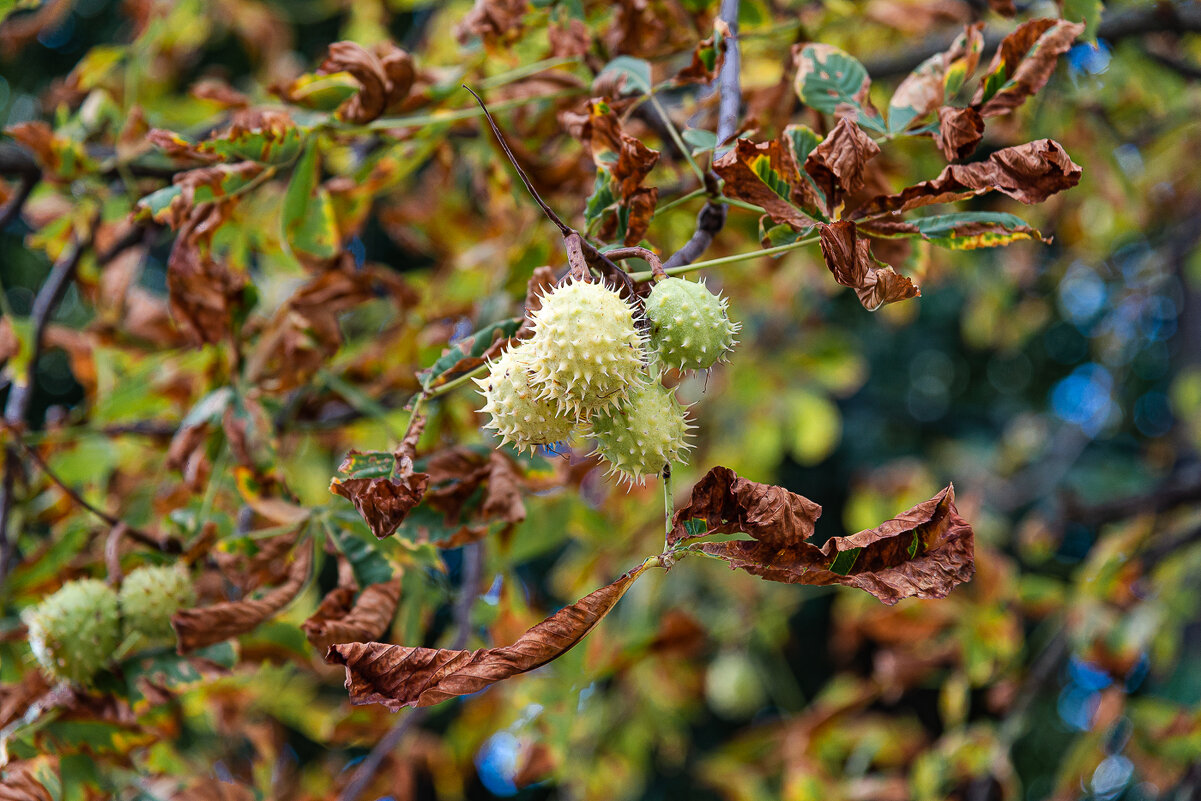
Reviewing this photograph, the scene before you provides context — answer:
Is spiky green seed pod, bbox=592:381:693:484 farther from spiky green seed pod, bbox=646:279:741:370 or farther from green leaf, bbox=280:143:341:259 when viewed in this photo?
green leaf, bbox=280:143:341:259

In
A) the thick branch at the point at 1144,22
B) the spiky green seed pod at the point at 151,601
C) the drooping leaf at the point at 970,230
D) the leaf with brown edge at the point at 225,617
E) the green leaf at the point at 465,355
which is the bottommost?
the spiky green seed pod at the point at 151,601

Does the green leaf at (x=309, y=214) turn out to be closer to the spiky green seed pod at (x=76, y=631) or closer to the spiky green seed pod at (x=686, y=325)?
the spiky green seed pod at (x=76, y=631)

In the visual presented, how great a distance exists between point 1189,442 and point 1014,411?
449 centimetres

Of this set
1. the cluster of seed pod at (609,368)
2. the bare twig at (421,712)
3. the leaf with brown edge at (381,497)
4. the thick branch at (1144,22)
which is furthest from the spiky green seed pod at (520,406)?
the thick branch at (1144,22)

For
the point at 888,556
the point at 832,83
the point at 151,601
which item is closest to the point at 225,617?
the point at 151,601

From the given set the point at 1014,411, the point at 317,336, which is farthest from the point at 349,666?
the point at 1014,411

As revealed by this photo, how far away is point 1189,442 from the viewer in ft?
14.0

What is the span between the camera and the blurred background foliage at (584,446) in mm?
1654

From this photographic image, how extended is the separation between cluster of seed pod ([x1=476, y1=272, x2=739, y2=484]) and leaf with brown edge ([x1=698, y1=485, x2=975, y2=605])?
0.51 ft

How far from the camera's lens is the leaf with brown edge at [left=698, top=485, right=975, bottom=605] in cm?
91

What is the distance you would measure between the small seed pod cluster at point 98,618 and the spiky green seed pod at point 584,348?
31.9 inches

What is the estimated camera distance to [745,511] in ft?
3.02

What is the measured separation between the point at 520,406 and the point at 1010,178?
2.07 feet

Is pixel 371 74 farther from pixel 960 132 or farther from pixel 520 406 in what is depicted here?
pixel 960 132
